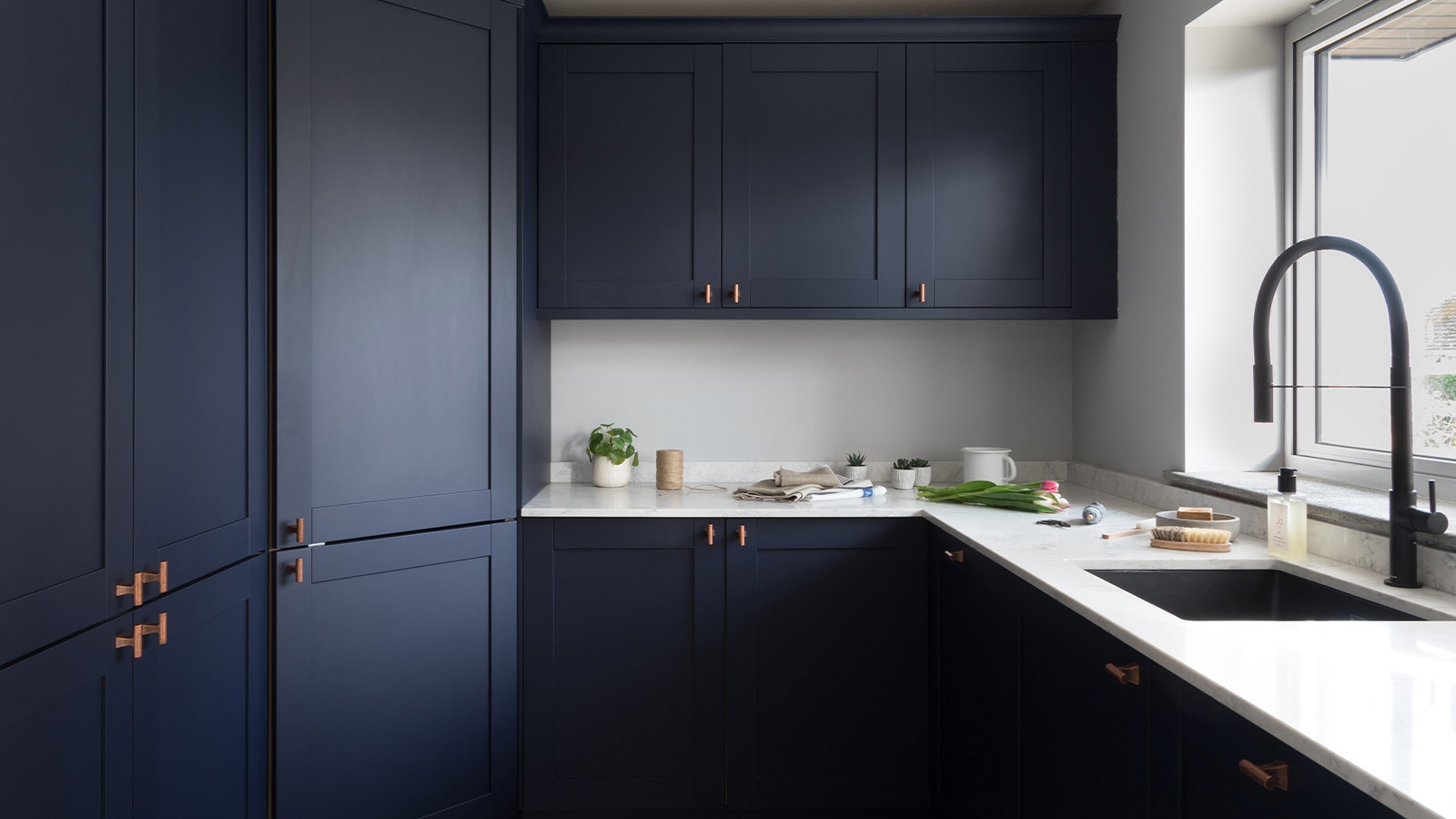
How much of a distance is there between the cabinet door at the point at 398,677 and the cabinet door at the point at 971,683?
3.77ft

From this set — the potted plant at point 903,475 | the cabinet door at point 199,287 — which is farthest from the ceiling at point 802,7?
the potted plant at point 903,475

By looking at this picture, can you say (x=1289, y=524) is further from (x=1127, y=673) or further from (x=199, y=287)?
(x=199, y=287)

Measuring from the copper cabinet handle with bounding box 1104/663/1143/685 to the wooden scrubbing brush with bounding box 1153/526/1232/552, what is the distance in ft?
1.96

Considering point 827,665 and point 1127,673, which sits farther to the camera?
point 827,665

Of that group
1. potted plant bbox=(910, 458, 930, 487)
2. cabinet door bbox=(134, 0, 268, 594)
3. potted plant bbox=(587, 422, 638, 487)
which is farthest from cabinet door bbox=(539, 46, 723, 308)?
potted plant bbox=(910, 458, 930, 487)

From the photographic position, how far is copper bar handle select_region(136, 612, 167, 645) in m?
1.56

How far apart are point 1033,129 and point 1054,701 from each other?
1.81 metres

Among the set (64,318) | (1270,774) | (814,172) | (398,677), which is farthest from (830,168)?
(1270,774)

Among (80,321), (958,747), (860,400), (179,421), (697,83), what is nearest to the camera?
(80,321)

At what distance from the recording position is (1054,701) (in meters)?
1.61

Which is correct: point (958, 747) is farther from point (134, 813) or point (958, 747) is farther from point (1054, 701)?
point (134, 813)

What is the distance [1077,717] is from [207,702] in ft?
5.44

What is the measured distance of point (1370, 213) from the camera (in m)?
→ 2.05

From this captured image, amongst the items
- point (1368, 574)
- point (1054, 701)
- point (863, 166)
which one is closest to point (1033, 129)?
point (863, 166)
